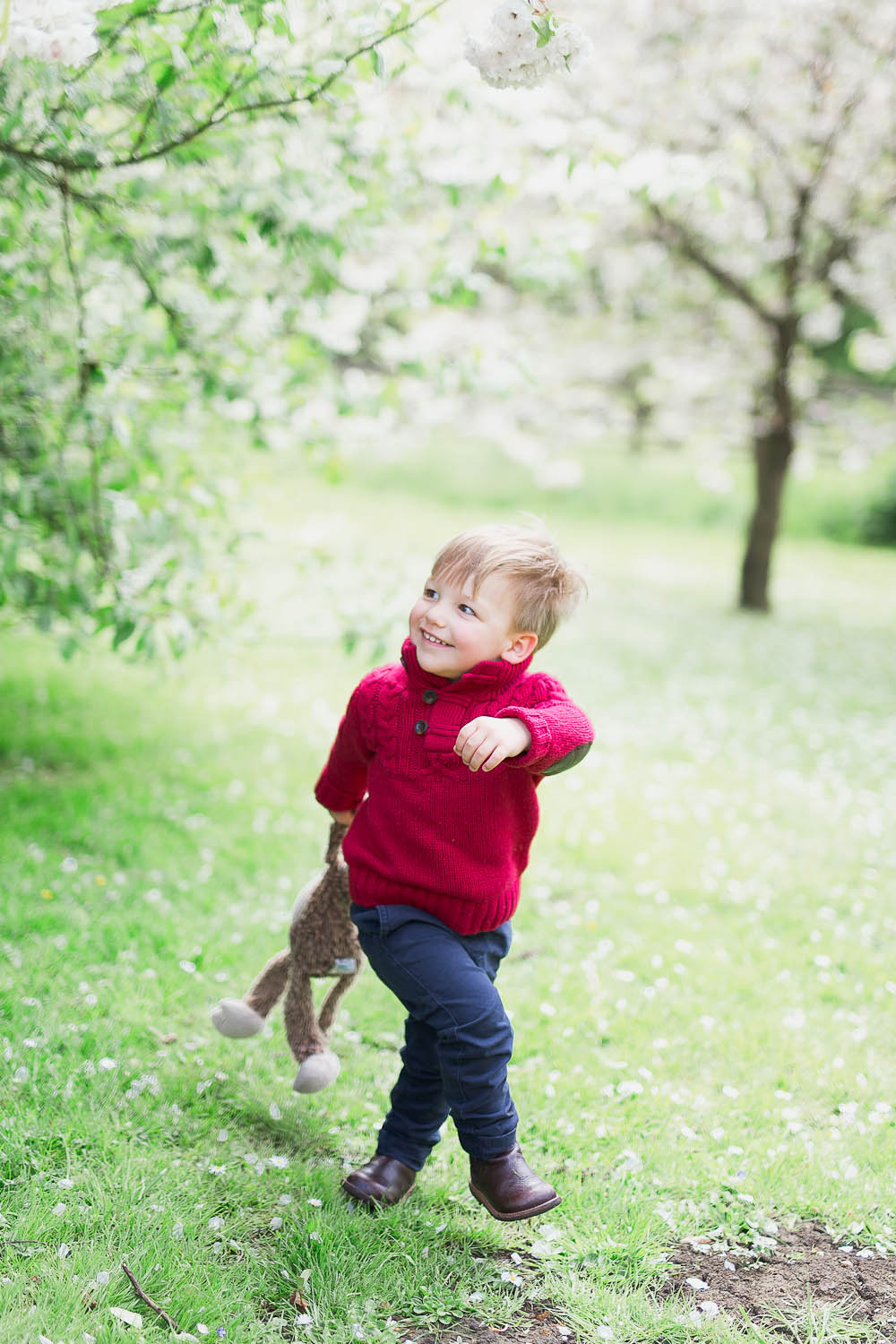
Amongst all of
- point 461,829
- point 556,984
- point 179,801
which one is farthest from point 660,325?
point 461,829

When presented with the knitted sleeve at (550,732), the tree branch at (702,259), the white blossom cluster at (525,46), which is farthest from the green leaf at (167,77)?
the tree branch at (702,259)

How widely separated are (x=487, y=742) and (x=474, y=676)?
0.27 metres

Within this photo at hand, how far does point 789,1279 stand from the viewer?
2551 mm

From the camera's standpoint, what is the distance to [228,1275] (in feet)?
7.84

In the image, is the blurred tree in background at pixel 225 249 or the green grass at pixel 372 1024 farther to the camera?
the blurred tree in background at pixel 225 249

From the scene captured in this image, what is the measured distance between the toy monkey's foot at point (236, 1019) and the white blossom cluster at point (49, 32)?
2348mm

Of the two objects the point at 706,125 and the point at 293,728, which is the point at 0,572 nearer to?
the point at 293,728

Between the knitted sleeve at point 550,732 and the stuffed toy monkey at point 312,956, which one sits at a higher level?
the knitted sleeve at point 550,732

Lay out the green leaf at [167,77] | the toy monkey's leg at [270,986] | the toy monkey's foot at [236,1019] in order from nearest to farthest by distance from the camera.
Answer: the toy monkey's foot at [236,1019] → the toy monkey's leg at [270,986] → the green leaf at [167,77]

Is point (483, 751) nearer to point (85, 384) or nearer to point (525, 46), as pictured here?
point (525, 46)

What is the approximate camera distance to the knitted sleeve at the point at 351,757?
268cm

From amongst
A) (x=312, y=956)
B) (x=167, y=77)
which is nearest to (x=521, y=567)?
(x=312, y=956)

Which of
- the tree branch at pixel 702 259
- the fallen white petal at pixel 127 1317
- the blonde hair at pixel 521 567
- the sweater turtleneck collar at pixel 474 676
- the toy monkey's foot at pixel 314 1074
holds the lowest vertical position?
the fallen white petal at pixel 127 1317

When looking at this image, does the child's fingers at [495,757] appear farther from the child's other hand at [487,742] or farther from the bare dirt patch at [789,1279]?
the bare dirt patch at [789,1279]
